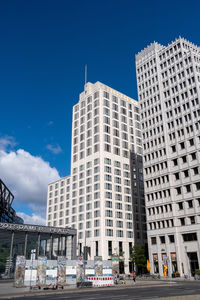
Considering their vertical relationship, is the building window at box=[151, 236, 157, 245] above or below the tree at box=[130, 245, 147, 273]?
above

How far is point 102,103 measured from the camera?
116375mm

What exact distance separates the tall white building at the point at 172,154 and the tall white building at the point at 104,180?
830 inches

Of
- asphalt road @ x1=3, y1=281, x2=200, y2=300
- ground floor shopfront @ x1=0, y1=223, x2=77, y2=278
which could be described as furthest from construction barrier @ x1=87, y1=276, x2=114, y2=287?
ground floor shopfront @ x1=0, y1=223, x2=77, y2=278

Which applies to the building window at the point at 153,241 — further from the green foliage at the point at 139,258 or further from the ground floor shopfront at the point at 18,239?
the ground floor shopfront at the point at 18,239

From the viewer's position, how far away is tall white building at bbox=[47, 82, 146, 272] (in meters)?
99.5

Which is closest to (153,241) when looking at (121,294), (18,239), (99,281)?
(18,239)

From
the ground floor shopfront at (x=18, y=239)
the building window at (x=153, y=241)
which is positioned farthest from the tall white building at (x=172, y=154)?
the ground floor shopfront at (x=18, y=239)

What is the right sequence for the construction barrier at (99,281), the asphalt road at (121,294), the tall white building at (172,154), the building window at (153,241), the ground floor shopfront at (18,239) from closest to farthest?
the asphalt road at (121,294) → the construction barrier at (99,281) → the ground floor shopfront at (18,239) → the tall white building at (172,154) → the building window at (153,241)

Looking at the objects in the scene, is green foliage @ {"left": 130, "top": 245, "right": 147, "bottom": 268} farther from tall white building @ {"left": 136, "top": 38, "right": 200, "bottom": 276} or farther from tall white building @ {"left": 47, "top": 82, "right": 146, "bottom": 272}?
tall white building @ {"left": 47, "top": 82, "right": 146, "bottom": 272}

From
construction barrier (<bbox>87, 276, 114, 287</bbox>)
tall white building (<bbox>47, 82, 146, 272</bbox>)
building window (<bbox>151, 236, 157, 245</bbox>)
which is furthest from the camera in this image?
tall white building (<bbox>47, 82, 146, 272</bbox>)

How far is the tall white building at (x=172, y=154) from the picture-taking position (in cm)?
7125

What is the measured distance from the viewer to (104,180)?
10350cm

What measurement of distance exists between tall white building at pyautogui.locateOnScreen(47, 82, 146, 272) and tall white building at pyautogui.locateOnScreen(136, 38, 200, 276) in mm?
21077

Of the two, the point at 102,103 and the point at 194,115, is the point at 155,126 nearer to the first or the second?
the point at 194,115
